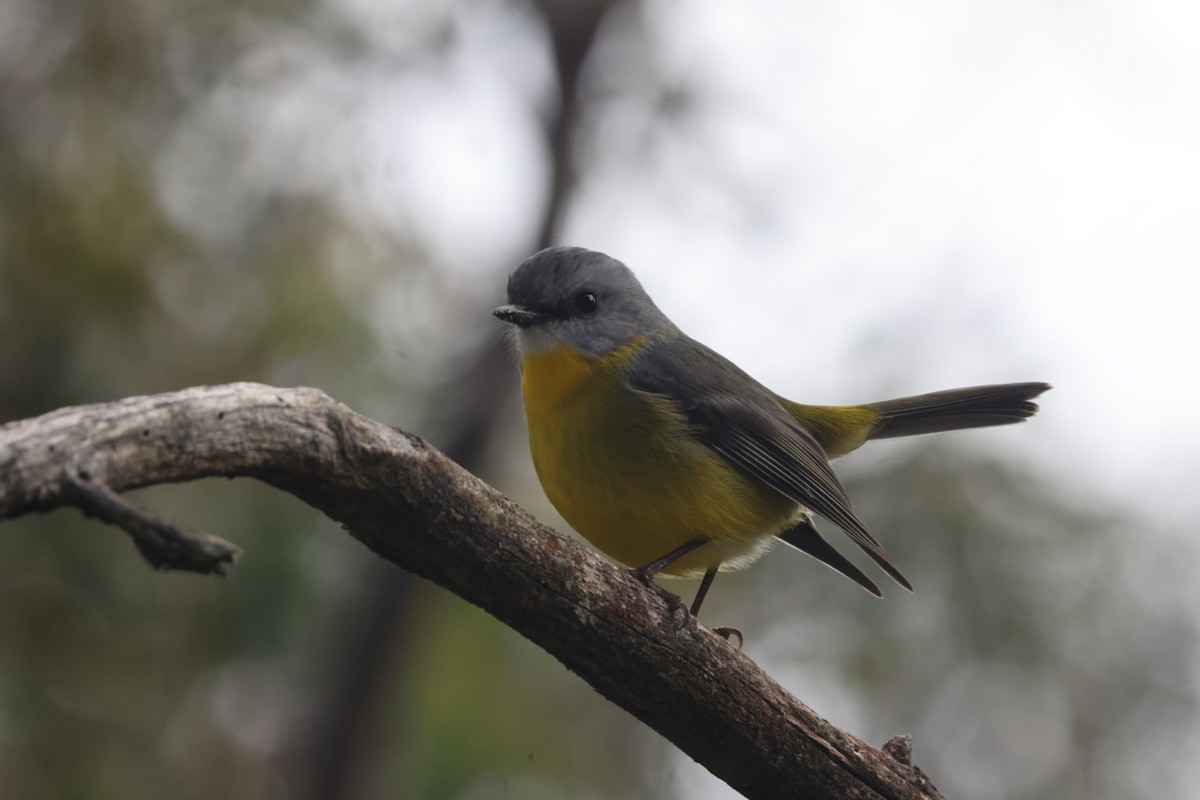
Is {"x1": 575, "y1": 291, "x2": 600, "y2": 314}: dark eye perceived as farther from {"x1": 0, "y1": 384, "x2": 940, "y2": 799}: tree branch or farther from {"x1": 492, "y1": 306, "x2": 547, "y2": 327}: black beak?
{"x1": 0, "y1": 384, "x2": 940, "y2": 799}: tree branch

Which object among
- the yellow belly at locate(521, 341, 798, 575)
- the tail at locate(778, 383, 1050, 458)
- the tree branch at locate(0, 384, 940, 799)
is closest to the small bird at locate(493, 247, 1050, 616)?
the yellow belly at locate(521, 341, 798, 575)

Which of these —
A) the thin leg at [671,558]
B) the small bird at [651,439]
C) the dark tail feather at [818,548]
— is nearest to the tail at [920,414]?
the small bird at [651,439]

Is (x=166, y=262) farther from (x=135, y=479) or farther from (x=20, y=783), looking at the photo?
(x=135, y=479)

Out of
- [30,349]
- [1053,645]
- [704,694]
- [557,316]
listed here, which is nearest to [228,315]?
[30,349]

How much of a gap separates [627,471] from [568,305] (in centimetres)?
82

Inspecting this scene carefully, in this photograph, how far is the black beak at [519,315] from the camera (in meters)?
4.26

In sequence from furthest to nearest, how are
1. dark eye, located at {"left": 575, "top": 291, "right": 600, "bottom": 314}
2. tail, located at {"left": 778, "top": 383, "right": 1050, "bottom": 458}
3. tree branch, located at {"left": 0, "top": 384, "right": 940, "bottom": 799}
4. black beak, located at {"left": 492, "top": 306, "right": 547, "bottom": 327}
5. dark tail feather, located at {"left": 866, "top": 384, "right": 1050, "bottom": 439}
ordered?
dark tail feather, located at {"left": 866, "top": 384, "right": 1050, "bottom": 439}, tail, located at {"left": 778, "top": 383, "right": 1050, "bottom": 458}, dark eye, located at {"left": 575, "top": 291, "right": 600, "bottom": 314}, black beak, located at {"left": 492, "top": 306, "right": 547, "bottom": 327}, tree branch, located at {"left": 0, "top": 384, "right": 940, "bottom": 799}

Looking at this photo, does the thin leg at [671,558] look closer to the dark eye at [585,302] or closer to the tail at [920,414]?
the dark eye at [585,302]

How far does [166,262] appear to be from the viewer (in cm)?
571

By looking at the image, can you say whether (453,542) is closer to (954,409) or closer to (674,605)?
(674,605)

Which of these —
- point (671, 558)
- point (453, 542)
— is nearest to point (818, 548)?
point (671, 558)

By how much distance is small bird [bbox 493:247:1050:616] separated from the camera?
3945 mm

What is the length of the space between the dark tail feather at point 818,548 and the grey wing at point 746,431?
15 centimetres

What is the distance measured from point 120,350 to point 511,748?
9.13 ft
